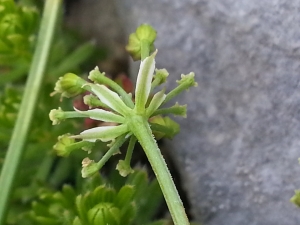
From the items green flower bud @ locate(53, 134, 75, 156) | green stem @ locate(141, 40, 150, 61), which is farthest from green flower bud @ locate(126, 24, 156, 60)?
green flower bud @ locate(53, 134, 75, 156)

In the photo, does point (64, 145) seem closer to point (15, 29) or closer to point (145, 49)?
point (145, 49)

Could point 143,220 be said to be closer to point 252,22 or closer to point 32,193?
point 32,193

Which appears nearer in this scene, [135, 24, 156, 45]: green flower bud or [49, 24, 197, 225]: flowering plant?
[49, 24, 197, 225]: flowering plant

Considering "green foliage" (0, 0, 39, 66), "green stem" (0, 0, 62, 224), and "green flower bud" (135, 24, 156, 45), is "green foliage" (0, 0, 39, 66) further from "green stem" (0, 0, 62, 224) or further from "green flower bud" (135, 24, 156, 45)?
"green flower bud" (135, 24, 156, 45)

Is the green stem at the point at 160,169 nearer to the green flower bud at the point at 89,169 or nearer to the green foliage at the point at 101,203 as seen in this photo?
the green flower bud at the point at 89,169

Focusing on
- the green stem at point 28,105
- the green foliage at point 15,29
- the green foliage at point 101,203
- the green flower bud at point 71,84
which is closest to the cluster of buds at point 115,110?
the green flower bud at point 71,84

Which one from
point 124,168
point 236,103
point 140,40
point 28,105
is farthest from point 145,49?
point 28,105
